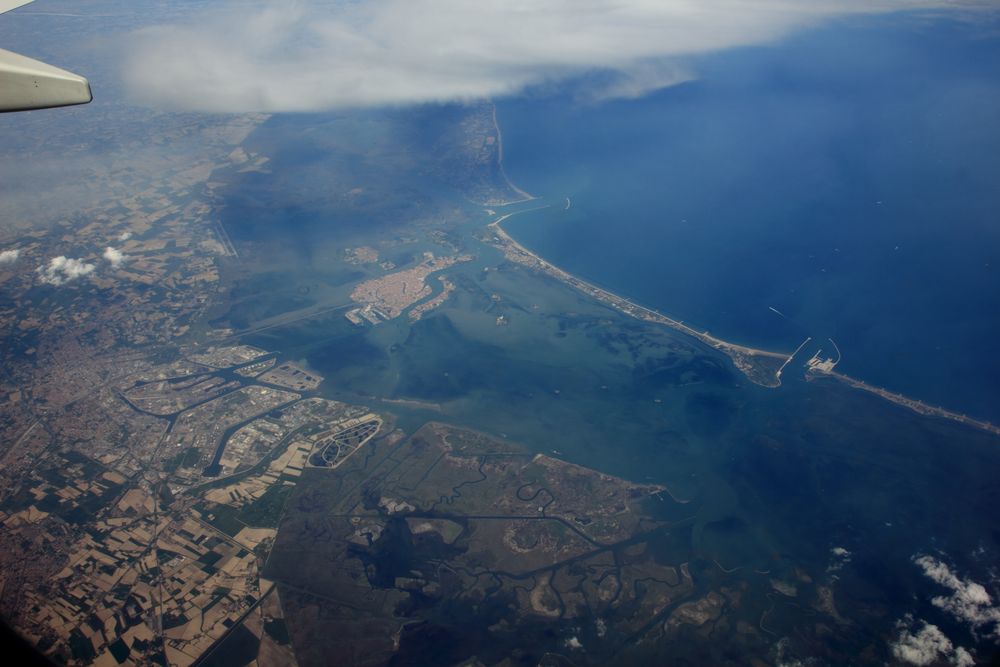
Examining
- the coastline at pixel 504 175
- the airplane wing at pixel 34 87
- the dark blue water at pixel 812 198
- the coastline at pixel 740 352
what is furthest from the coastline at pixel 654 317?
the airplane wing at pixel 34 87

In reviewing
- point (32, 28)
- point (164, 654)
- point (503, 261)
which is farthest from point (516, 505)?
point (32, 28)

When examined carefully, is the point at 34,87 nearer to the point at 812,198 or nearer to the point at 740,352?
the point at 740,352

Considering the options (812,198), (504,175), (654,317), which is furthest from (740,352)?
(504,175)

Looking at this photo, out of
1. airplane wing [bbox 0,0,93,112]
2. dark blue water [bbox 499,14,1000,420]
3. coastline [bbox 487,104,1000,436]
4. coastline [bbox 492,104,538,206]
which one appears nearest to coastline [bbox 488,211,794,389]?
coastline [bbox 487,104,1000,436]

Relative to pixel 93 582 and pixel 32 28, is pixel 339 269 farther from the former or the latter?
pixel 32 28

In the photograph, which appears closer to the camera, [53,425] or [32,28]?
[53,425]

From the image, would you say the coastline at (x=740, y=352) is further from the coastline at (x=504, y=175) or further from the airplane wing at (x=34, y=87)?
the airplane wing at (x=34, y=87)

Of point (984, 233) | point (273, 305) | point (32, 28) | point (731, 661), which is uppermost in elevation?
point (32, 28)
